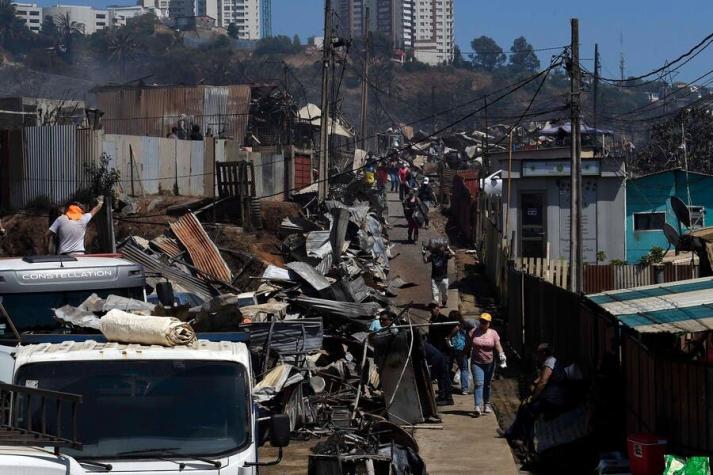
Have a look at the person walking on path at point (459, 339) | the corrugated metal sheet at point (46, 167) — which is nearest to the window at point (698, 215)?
the corrugated metal sheet at point (46, 167)

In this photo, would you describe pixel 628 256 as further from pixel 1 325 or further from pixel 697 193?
pixel 1 325

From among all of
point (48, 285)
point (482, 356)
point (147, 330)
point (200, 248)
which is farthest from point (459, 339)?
point (147, 330)

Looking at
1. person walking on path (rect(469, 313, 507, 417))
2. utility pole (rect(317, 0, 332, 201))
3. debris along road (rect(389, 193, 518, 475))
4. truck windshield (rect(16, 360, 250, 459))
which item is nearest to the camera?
truck windshield (rect(16, 360, 250, 459))

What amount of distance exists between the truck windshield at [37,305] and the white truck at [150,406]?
3908 millimetres

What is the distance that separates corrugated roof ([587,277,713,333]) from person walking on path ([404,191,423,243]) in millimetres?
17756

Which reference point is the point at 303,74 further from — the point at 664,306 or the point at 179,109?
the point at 664,306

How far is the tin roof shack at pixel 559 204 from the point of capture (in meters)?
29.8

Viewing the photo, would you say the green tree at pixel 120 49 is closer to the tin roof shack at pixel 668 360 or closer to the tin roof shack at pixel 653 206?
the tin roof shack at pixel 653 206

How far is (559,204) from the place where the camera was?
30.0 m

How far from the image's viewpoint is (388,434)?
38.8 ft

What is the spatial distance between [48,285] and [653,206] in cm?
2482

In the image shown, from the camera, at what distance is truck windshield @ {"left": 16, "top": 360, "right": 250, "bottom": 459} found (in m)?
6.97

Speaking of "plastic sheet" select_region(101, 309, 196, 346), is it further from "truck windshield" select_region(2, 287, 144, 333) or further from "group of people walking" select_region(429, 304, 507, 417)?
"group of people walking" select_region(429, 304, 507, 417)

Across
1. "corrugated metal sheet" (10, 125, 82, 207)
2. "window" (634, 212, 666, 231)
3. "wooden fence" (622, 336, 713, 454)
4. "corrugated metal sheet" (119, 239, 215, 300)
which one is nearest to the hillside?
"window" (634, 212, 666, 231)
